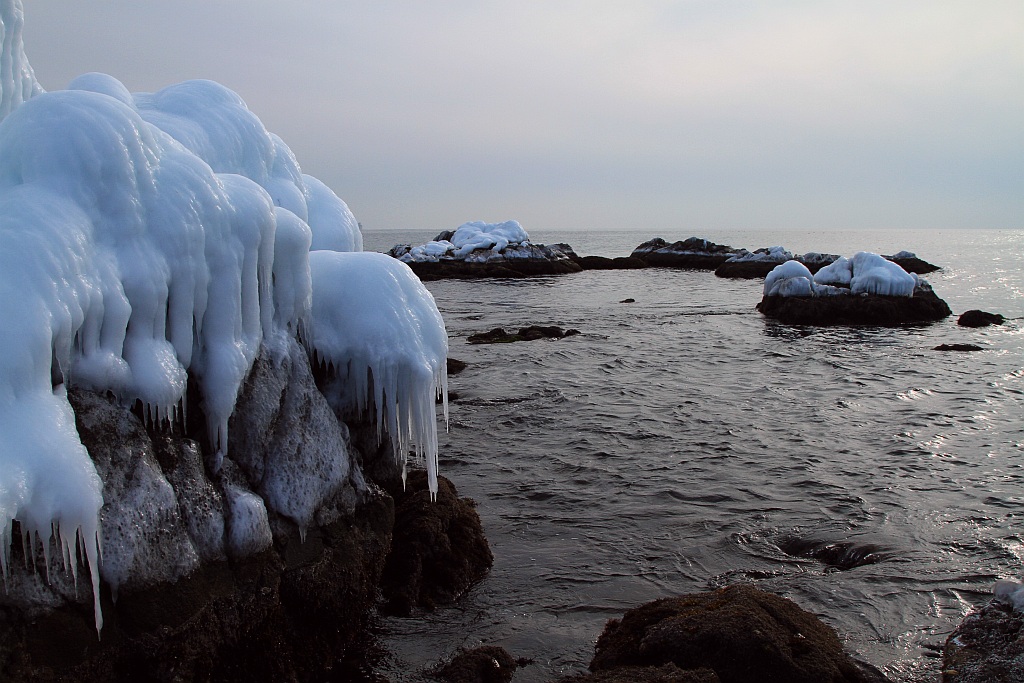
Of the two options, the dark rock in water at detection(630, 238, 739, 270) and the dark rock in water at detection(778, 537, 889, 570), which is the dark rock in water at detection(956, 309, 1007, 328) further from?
the dark rock in water at detection(630, 238, 739, 270)

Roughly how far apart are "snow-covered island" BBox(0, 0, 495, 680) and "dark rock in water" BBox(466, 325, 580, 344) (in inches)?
635

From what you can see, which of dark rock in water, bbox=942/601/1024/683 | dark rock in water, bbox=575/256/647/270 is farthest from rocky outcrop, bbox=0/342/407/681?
dark rock in water, bbox=575/256/647/270

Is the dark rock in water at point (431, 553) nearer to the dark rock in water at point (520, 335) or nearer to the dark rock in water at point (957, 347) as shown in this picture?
the dark rock in water at point (520, 335)

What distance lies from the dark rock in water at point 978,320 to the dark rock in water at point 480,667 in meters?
26.6

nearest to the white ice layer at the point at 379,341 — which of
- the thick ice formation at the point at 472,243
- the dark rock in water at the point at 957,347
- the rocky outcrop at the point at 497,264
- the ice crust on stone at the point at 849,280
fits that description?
the dark rock in water at the point at 957,347

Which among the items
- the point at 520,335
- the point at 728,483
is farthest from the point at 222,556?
the point at 520,335

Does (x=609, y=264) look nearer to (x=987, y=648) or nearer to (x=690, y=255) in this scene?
(x=690, y=255)

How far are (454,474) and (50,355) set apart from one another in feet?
23.0

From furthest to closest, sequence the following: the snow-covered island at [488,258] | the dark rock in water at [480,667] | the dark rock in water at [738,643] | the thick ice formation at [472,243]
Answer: the thick ice formation at [472,243], the snow-covered island at [488,258], the dark rock in water at [480,667], the dark rock in water at [738,643]

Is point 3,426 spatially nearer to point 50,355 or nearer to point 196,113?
point 50,355

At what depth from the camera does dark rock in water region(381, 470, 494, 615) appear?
263 inches

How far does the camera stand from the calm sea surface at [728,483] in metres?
6.79

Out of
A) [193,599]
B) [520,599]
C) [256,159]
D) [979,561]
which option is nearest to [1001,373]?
[979,561]

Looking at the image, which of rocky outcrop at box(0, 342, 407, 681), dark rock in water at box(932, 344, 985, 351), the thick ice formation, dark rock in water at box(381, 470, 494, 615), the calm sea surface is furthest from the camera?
the thick ice formation
